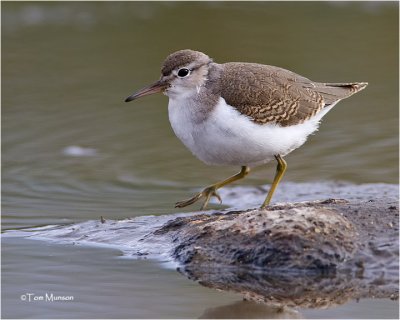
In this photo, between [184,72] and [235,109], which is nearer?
[235,109]

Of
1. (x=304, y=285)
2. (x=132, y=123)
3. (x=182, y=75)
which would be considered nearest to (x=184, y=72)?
(x=182, y=75)

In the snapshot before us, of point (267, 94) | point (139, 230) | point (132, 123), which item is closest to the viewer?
point (267, 94)

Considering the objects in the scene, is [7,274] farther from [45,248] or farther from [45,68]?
[45,68]

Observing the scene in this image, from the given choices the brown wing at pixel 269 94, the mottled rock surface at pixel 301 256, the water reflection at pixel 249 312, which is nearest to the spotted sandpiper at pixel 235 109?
the brown wing at pixel 269 94

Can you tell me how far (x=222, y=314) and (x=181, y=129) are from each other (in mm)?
2256

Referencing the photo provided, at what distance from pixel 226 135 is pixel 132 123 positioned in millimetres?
5104

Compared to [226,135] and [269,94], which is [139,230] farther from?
[269,94]

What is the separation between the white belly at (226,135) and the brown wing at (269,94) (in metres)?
0.10

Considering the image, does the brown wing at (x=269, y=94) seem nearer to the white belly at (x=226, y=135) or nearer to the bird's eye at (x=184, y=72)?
the white belly at (x=226, y=135)

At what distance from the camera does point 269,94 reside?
845 centimetres

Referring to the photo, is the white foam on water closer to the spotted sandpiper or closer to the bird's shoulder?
the spotted sandpiper

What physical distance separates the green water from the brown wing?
1.72m

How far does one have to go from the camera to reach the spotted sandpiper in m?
8.03

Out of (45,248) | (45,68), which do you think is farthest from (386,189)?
(45,68)
